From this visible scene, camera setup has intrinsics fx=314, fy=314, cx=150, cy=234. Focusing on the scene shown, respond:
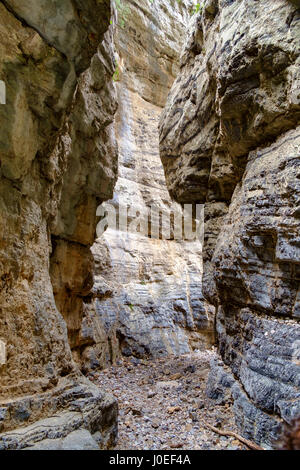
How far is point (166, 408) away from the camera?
213 inches

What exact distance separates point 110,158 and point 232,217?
3.40 m

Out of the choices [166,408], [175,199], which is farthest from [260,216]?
[175,199]

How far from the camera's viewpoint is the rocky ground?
4.04 metres

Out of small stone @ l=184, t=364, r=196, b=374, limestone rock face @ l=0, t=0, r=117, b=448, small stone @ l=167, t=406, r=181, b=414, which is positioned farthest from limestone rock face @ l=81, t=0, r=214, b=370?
limestone rock face @ l=0, t=0, r=117, b=448

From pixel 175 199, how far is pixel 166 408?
5.30 meters

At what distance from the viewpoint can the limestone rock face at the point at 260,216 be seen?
12.6 feet

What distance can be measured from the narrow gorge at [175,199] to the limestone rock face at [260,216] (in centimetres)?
2

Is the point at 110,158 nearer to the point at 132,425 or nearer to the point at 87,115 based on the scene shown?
the point at 87,115

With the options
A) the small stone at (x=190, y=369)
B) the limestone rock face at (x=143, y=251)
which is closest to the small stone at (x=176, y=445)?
the small stone at (x=190, y=369)

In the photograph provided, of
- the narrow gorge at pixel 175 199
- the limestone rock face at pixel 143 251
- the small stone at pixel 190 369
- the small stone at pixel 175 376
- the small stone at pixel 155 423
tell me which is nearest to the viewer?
the narrow gorge at pixel 175 199

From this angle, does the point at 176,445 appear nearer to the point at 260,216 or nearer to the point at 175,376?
the point at 260,216

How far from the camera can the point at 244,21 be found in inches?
201

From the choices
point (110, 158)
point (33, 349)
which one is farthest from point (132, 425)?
point (110, 158)

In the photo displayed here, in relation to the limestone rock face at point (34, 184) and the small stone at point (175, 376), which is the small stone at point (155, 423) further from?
the small stone at point (175, 376)
